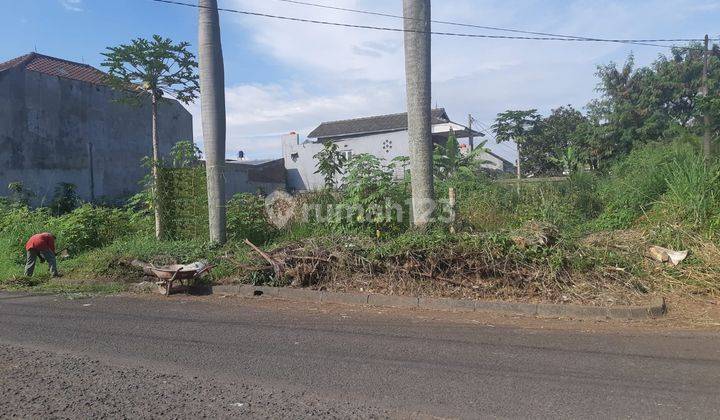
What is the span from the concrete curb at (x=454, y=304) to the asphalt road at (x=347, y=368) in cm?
50

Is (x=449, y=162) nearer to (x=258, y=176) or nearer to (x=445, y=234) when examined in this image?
(x=445, y=234)

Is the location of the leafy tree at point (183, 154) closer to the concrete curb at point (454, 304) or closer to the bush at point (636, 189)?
the concrete curb at point (454, 304)

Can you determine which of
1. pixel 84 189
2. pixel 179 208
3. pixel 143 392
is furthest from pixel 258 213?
pixel 84 189

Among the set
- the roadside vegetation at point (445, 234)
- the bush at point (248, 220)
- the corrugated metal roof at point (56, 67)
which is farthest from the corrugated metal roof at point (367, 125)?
the bush at point (248, 220)

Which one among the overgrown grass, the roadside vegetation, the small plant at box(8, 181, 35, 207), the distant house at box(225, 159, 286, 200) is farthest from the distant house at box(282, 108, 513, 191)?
the overgrown grass

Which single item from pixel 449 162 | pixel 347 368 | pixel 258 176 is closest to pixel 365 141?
pixel 258 176

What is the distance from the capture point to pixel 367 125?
3856 cm

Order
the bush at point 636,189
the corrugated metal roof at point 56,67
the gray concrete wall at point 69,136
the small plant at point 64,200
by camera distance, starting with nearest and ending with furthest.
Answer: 1. the bush at point 636,189
2. the small plant at point 64,200
3. the gray concrete wall at point 69,136
4. the corrugated metal roof at point 56,67

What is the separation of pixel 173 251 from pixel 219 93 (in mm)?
3316

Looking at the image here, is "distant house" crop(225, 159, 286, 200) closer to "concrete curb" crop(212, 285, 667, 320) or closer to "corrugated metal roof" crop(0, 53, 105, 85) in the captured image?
"corrugated metal roof" crop(0, 53, 105, 85)

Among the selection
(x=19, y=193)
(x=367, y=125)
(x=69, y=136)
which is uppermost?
(x=367, y=125)

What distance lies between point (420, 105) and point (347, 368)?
5.63 meters

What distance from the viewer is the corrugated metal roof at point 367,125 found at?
121ft

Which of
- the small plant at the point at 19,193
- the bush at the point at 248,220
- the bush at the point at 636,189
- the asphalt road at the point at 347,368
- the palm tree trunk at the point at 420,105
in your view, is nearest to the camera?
the asphalt road at the point at 347,368
